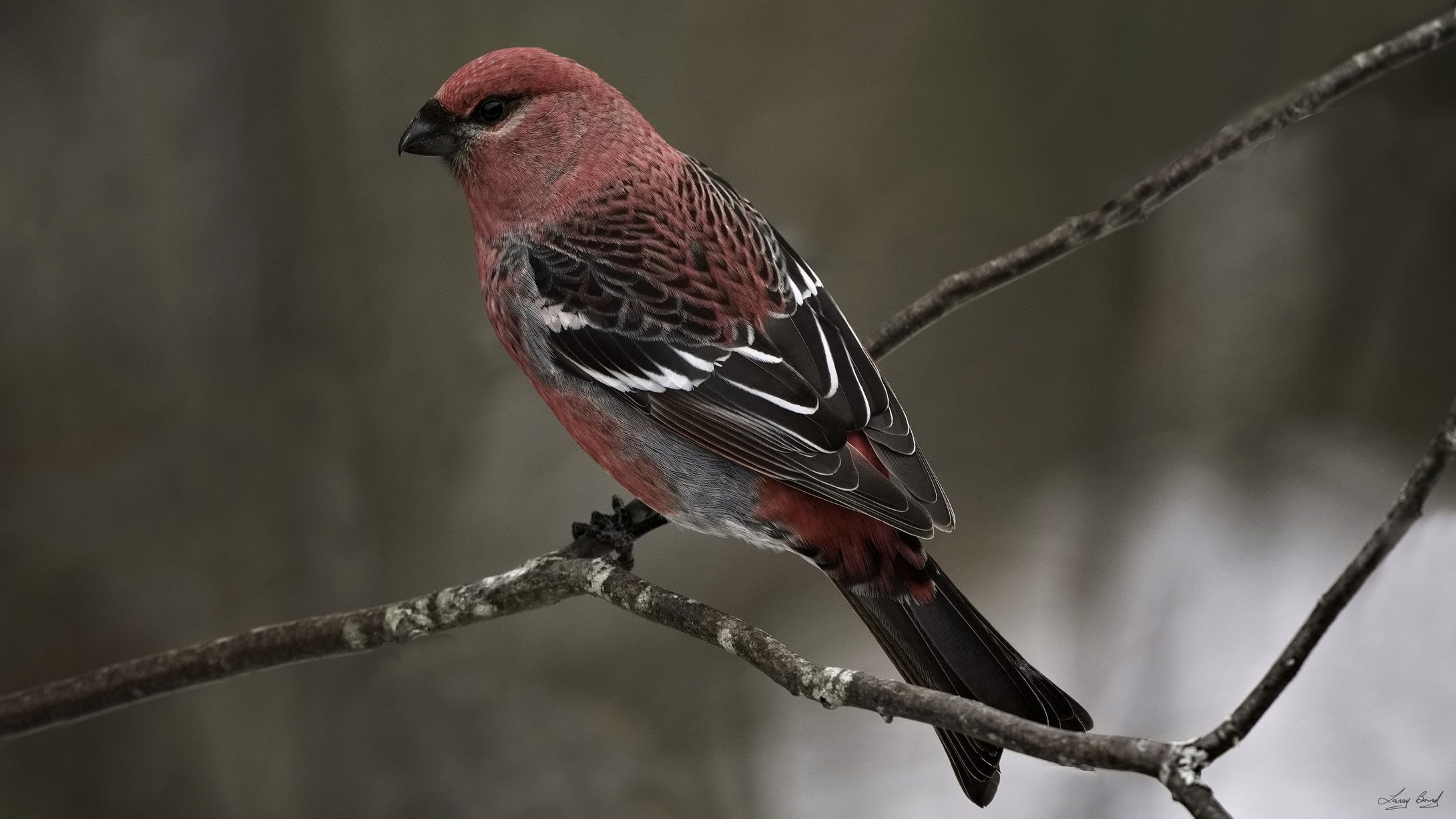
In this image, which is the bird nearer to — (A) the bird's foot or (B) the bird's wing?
(B) the bird's wing

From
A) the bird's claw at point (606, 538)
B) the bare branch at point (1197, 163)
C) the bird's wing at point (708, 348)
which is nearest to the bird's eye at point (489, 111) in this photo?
the bird's wing at point (708, 348)

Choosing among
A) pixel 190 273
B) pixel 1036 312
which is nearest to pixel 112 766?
pixel 190 273

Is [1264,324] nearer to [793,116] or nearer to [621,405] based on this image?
[793,116]

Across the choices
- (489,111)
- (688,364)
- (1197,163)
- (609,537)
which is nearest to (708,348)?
(688,364)

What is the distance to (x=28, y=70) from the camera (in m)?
1.96

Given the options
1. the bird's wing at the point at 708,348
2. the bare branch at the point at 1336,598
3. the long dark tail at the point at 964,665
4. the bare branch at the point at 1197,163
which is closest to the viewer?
the bare branch at the point at 1336,598

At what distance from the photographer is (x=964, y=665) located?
173cm

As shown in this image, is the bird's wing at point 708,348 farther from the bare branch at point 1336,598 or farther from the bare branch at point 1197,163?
the bare branch at point 1336,598

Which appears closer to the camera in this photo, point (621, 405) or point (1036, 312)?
point (621, 405)

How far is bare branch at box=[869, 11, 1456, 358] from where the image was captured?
2.01 meters

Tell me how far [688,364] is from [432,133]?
0.55m

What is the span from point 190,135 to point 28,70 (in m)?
0.26

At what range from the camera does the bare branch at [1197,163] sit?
2.01m

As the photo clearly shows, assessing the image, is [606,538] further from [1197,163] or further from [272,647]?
[1197,163]
